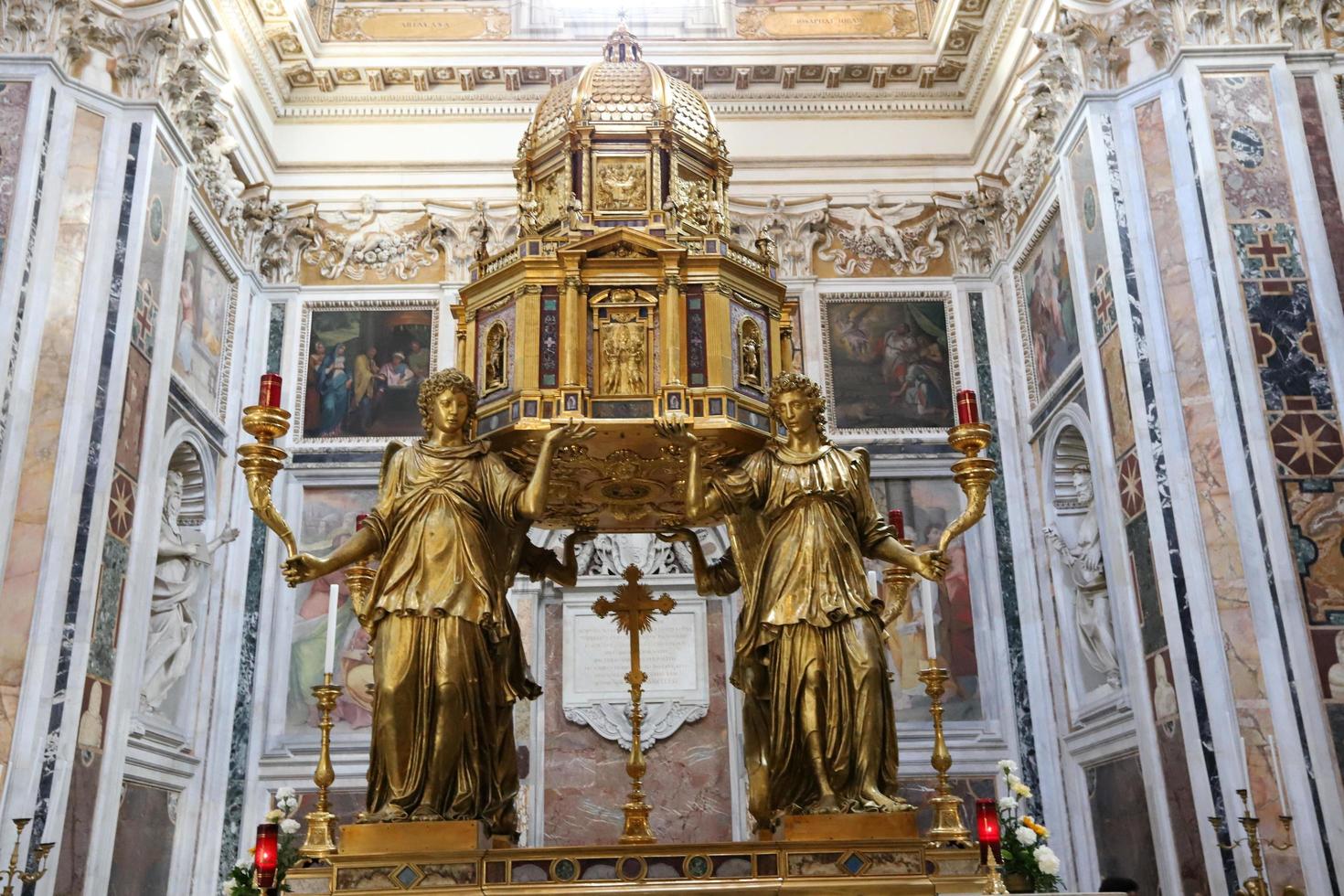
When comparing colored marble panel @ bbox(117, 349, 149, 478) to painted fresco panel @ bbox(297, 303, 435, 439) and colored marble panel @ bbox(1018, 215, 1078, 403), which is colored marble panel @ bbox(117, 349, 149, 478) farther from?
colored marble panel @ bbox(1018, 215, 1078, 403)

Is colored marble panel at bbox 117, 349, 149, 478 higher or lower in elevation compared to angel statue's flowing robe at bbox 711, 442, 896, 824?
higher

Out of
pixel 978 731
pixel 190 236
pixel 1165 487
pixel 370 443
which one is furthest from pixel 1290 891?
pixel 190 236

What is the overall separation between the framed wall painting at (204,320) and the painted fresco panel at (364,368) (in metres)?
0.81

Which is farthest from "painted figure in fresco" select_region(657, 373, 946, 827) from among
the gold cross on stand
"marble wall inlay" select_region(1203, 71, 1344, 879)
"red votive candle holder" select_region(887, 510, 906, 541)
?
"marble wall inlay" select_region(1203, 71, 1344, 879)

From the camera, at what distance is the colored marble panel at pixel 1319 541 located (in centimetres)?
841

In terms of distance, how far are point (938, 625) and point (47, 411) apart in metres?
7.87

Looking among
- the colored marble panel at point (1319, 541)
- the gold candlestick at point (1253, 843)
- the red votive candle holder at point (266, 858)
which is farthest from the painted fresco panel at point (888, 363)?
the red votive candle holder at point (266, 858)

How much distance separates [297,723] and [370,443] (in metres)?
2.75

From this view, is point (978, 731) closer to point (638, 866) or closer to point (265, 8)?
point (638, 866)

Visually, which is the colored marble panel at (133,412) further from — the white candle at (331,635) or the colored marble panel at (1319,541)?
the colored marble panel at (1319,541)

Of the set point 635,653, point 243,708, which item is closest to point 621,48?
point 635,653

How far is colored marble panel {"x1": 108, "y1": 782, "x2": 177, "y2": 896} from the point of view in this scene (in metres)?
9.60

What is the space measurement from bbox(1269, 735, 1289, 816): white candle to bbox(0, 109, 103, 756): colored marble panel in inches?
316

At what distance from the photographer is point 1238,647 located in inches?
331
